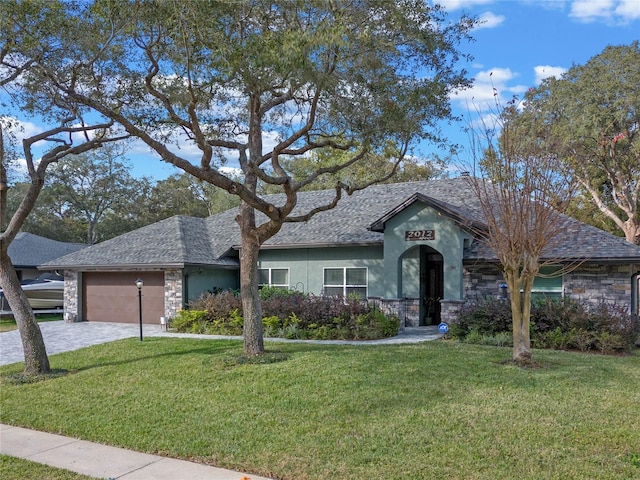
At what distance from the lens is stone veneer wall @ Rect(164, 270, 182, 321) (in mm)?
Result: 18047

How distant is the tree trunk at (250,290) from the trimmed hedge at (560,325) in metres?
5.53

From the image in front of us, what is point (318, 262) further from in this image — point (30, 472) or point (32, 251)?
point (32, 251)

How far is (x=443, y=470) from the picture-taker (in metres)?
5.14

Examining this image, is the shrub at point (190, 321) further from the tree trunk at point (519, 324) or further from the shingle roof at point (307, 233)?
the tree trunk at point (519, 324)

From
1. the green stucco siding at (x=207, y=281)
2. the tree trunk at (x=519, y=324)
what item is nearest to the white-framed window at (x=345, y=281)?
the green stucco siding at (x=207, y=281)

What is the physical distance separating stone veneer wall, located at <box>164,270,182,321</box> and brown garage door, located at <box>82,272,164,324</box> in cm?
52

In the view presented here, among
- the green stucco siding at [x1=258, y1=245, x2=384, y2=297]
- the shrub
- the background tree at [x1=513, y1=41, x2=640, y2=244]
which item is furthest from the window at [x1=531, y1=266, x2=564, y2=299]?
the shrub

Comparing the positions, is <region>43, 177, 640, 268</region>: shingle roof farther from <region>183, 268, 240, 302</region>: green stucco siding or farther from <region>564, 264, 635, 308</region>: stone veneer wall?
<region>564, 264, 635, 308</region>: stone veneer wall

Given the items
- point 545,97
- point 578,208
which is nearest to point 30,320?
point 545,97

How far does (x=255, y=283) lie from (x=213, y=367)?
1.91 metres

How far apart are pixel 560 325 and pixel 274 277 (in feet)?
33.2

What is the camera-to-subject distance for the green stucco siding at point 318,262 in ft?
56.4

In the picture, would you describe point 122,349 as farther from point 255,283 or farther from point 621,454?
point 621,454

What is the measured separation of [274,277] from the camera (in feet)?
63.6
